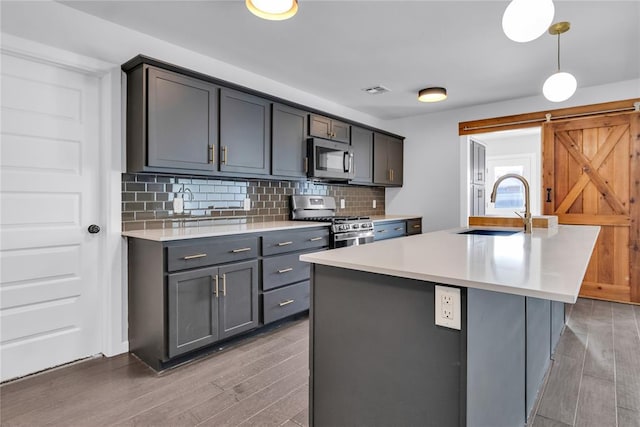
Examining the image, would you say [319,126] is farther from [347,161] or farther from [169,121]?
[169,121]

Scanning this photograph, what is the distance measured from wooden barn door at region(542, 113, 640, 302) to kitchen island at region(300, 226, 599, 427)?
2.92 metres

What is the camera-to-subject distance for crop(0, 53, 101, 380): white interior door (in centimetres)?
212

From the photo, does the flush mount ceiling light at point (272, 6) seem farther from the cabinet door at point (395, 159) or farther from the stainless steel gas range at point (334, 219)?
the cabinet door at point (395, 159)

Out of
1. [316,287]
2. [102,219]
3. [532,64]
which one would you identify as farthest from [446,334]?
[532,64]

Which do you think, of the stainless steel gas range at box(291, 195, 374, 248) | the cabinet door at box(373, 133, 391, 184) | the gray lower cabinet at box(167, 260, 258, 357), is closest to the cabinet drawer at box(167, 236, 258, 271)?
the gray lower cabinet at box(167, 260, 258, 357)

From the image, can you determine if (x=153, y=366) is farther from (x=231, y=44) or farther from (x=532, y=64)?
(x=532, y=64)

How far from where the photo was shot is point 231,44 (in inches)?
112

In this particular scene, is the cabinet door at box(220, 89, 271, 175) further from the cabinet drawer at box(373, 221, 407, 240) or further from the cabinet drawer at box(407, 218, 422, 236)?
the cabinet drawer at box(407, 218, 422, 236)

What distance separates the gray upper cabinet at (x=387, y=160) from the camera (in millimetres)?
4781

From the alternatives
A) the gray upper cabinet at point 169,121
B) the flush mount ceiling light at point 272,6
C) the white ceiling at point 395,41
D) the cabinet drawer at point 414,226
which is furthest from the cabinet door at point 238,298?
the cabinet drawer at point 414,226

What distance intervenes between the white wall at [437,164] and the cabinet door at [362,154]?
954 millimetres

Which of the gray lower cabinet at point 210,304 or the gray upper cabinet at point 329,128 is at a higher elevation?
the gray upper cabinet at point 329,128

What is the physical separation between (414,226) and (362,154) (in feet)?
4.37

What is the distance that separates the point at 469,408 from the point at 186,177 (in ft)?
8.35
